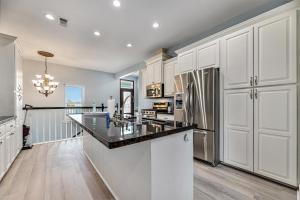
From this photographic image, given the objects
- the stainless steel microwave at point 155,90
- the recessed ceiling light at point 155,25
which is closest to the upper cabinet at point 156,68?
the stainless steel microwave at point 155,90

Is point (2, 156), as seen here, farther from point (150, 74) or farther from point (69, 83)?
point (69, 83)

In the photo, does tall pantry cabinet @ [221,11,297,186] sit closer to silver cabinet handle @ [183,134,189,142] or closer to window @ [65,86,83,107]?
silver cabinet handle @ [183,134,189,142]

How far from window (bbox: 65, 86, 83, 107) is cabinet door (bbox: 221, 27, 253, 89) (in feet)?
19.7

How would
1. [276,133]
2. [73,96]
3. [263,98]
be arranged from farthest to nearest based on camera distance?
[73,96] → [263,98] → [276,133]

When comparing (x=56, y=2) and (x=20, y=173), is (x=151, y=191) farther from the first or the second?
(x=56, y=2)

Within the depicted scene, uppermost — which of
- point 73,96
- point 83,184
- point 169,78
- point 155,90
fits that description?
point 169,78

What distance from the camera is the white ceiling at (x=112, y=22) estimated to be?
2.39 m

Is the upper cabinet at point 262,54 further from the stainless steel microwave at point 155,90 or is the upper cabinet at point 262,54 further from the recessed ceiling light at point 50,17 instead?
the recessed ceiling light at point 50,17

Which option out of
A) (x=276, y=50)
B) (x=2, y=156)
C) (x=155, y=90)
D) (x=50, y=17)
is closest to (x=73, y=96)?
(x=155, y=90)

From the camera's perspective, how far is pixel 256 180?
2.12m

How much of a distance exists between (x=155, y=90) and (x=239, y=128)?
2515 millimetres

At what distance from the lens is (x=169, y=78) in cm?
400

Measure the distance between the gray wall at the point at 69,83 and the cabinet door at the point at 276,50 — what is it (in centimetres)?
625

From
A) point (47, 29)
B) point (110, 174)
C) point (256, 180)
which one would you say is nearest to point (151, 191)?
point (110, 174)
